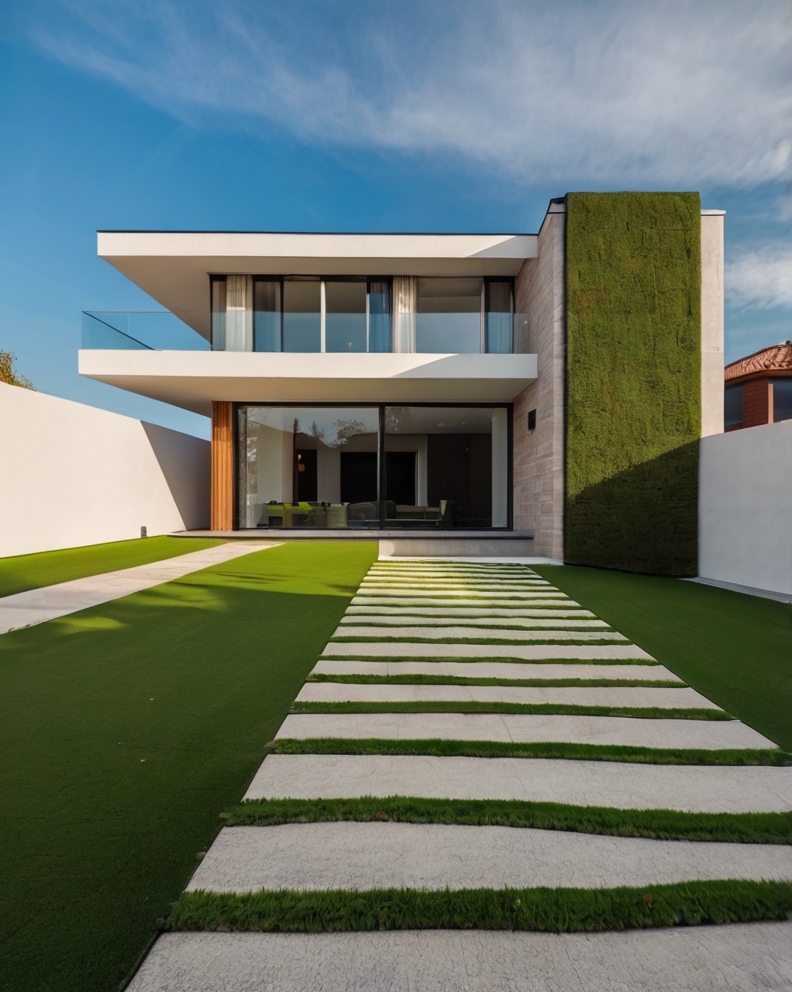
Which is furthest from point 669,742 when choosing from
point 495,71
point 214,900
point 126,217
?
point 126,217

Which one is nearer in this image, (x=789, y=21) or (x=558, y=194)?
(x=789, y=21)

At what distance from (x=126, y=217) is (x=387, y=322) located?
3639 cm

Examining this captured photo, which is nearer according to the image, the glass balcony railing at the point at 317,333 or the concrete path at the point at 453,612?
the concrete path at the point at 453,612

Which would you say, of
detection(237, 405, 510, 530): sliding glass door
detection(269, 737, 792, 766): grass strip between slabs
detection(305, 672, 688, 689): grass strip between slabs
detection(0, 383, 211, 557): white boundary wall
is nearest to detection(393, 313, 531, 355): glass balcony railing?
detection(237, 405, 510, 530): sliding glass door

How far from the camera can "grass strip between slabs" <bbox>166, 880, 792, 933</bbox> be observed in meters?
1.19

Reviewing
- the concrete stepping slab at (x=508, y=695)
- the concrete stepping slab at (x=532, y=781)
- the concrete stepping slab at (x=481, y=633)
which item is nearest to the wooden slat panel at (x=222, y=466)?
the concrete stepping slab at (x=481, y=633)

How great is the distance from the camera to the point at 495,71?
11.1m

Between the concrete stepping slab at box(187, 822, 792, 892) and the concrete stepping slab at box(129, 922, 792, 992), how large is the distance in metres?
0.14

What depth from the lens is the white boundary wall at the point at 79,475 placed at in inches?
301

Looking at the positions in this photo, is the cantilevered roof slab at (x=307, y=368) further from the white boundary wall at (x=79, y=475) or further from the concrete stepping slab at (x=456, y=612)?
the concrete stepping slab at (x=456, y=612)

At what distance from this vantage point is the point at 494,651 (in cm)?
344

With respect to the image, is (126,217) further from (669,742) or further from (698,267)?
(669,742)

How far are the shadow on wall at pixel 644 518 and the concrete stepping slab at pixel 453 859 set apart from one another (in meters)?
6.80

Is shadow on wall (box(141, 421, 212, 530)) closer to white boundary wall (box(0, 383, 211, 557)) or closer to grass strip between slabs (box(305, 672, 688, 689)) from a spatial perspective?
white boundary wall (box(0, 383, 211, 557))
